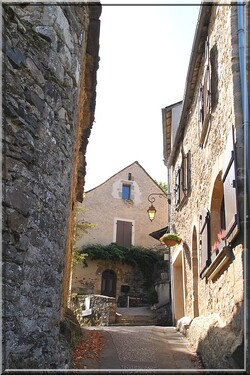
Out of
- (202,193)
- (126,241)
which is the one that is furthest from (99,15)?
(126,241)

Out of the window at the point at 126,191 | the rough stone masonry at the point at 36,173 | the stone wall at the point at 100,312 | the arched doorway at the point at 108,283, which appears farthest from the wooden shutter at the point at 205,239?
the window at the point at 126,191

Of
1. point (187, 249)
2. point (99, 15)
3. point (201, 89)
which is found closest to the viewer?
point (99, 15)

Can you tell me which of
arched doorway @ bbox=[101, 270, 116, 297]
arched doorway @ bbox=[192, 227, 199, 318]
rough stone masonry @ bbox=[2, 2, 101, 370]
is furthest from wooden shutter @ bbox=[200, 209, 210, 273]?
arched doorway @ bbox=[101, 270, 116, 297]

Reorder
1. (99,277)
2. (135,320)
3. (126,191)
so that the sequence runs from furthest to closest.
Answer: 1. (126,191)
2. (99,277)
3. (135,320)

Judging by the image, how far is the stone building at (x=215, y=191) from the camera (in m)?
4.34

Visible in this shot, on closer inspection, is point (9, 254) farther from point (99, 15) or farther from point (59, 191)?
point (99, 15)

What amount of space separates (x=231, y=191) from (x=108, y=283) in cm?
1584

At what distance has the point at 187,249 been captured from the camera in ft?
29.5

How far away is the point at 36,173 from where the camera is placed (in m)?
3.59

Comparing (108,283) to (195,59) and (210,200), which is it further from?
(210,200)

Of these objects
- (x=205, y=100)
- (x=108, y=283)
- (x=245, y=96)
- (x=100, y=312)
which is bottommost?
(x=108, y=283)

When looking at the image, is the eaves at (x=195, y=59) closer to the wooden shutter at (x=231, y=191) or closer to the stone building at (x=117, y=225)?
the wooden shutter at (x=231, y=191)

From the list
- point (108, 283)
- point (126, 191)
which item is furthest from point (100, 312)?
point (126, 191)

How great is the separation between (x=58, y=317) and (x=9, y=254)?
1166 mm
